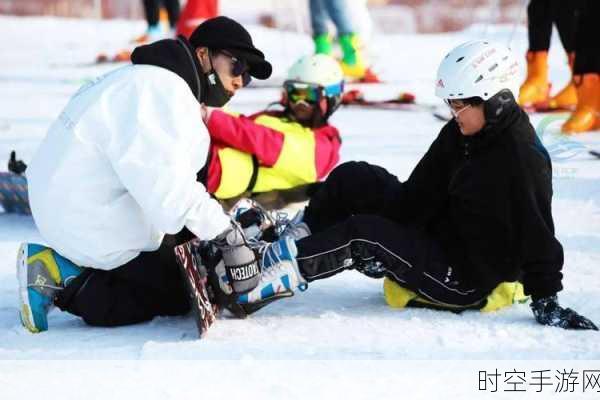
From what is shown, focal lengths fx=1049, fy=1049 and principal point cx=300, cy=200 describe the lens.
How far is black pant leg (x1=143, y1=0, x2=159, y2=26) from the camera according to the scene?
1214cm

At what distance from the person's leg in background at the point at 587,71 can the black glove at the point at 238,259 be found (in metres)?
3.91

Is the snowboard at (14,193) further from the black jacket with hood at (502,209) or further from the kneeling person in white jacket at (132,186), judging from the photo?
the black jacket with hood at (502,209)

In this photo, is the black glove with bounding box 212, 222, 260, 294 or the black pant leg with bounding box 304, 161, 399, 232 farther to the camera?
the black pant leg with bounding box 304, 161, 399, 232

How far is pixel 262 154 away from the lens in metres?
4.93

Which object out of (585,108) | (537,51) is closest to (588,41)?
(585,108)

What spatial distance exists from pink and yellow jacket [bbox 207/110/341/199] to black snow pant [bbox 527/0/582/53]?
10.2 ft

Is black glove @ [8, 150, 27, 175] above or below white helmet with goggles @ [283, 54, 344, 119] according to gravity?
below

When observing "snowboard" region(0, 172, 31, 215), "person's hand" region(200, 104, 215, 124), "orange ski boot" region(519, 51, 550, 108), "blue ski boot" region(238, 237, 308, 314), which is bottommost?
"orange ski boot" region(519, 51, 550, 108)

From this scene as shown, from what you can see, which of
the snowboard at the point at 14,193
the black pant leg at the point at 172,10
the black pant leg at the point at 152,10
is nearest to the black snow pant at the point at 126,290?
the snowboard at the point at 14,193

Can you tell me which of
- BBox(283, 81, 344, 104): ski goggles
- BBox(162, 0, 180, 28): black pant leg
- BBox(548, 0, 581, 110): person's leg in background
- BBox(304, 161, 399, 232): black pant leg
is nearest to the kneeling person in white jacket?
BBox(304, 161, 399, 232): black pant leg

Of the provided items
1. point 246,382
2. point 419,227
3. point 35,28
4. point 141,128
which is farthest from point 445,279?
A: point 35,28

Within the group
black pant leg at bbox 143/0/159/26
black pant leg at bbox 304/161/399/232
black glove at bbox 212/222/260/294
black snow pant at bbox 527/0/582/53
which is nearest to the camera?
black glove at bbox 212/222/260/294

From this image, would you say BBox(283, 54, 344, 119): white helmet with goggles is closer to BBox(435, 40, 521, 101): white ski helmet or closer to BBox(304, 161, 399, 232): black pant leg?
BBox(304, 161, 399, 232): black pant leg

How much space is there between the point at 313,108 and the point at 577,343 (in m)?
2.51
